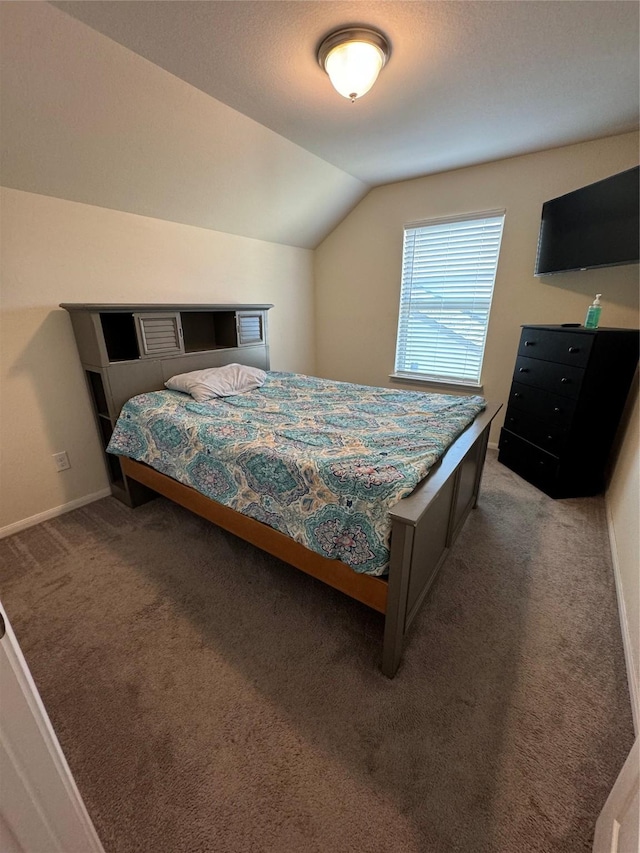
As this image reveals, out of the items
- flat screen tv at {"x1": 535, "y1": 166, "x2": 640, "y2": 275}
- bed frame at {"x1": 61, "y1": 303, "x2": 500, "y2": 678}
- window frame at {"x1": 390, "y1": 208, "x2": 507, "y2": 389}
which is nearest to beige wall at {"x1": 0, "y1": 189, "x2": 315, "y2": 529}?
bed frame at {"x1": 61, "y1": 303, "x2": 500, "y2": 678}

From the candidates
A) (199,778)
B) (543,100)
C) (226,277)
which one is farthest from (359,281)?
(199,778)

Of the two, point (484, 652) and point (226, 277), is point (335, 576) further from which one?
point (226, 277)

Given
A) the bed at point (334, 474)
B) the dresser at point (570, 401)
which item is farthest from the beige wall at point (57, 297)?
the dresser at point (570, 401)

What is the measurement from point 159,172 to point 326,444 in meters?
2.05

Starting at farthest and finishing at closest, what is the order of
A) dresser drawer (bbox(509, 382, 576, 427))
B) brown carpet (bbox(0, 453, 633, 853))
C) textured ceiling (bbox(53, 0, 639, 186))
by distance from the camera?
dresser drawer (bbox(509, 382, 576, 427)) < textured ceiling (bbox(53, 0, 639, 186)) < brown carpet (bbox(0, 453, 633, 853))

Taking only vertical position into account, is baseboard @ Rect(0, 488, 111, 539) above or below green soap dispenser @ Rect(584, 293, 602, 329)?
below

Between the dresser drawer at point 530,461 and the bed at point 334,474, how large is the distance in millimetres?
672

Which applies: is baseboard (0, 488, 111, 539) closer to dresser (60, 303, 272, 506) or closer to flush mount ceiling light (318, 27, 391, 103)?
dresser (60, 303, 272, 506)

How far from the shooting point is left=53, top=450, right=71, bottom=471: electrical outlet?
2.24m

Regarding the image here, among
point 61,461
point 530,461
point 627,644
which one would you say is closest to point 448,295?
point 530,461

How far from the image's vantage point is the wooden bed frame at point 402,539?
3.75ft

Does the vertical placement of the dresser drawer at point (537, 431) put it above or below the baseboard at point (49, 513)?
above

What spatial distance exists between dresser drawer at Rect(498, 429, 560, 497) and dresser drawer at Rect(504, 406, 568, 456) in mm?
42

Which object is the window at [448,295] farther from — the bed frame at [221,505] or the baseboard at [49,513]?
the baseboard at [49,513]
